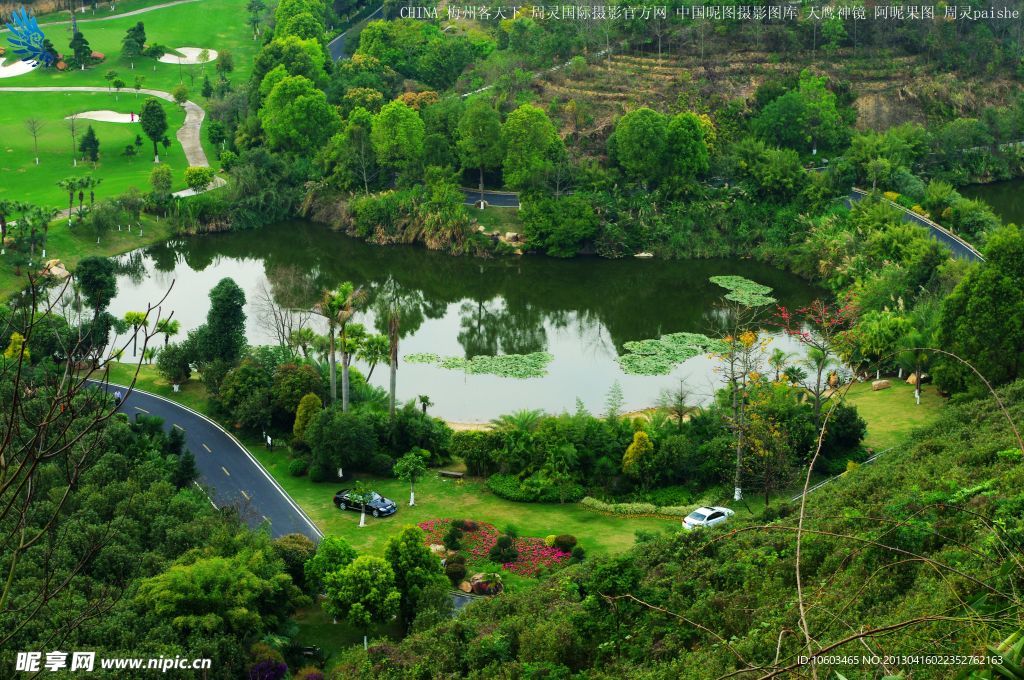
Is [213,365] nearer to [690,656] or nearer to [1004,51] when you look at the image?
[690,656]

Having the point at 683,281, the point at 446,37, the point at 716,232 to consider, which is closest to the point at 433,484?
the point at 683,281

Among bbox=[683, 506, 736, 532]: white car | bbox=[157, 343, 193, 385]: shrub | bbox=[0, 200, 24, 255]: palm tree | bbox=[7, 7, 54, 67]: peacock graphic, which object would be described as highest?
bbox=[7, 7, 54, 67]: peacock graphic

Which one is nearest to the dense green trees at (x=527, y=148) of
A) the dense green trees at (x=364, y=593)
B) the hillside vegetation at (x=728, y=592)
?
the hillside vegetation at (x=728, y=592)

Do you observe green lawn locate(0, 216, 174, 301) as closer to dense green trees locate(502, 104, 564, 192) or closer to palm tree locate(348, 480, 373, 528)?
dense green trees locate(502, 104, 564, 192)

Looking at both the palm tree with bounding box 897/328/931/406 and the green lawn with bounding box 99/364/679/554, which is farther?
the palm tree with bounding box 897/328/931/406

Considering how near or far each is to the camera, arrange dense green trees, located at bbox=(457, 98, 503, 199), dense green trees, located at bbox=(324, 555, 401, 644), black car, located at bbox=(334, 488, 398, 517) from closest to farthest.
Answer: dense green trees, located at bbox=(324, 555, 401, 644), black car, located at bbox=(334, 488, 398, 517), dense green trees, located at bbox=(457, 98, 503, 199)

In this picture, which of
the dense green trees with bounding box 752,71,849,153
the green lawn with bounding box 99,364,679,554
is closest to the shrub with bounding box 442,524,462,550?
the green lawn with bounding box 99,364,679,554

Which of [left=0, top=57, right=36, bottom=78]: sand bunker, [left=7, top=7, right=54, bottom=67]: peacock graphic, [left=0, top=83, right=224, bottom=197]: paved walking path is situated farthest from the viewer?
[left=7, top=7, right=54, bottom=67]: peacock graphic
